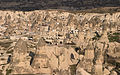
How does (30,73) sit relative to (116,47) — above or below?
above

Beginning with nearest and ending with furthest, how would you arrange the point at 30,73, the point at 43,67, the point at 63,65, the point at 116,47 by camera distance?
the point at 30,73
the point at 43,67
the point at 63,65
the point at 116,47

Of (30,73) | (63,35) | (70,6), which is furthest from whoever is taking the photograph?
(70,6)

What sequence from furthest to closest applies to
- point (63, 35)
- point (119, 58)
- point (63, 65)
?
1. point (63, 35)
2. point (119, 58)
3. point (63, 65)

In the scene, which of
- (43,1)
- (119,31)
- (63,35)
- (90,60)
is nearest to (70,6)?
(43,1)

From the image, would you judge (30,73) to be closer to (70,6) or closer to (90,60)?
(90,60)

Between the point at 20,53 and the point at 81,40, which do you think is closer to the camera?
Answer: the point at 20,53

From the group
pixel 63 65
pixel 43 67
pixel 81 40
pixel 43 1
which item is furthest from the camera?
pixel 43 1

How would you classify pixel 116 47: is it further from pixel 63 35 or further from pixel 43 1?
pixel 43 1

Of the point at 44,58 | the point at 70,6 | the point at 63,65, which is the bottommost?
the point at 70,6

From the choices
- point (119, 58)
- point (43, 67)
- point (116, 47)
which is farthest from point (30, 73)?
point (116, 47)
